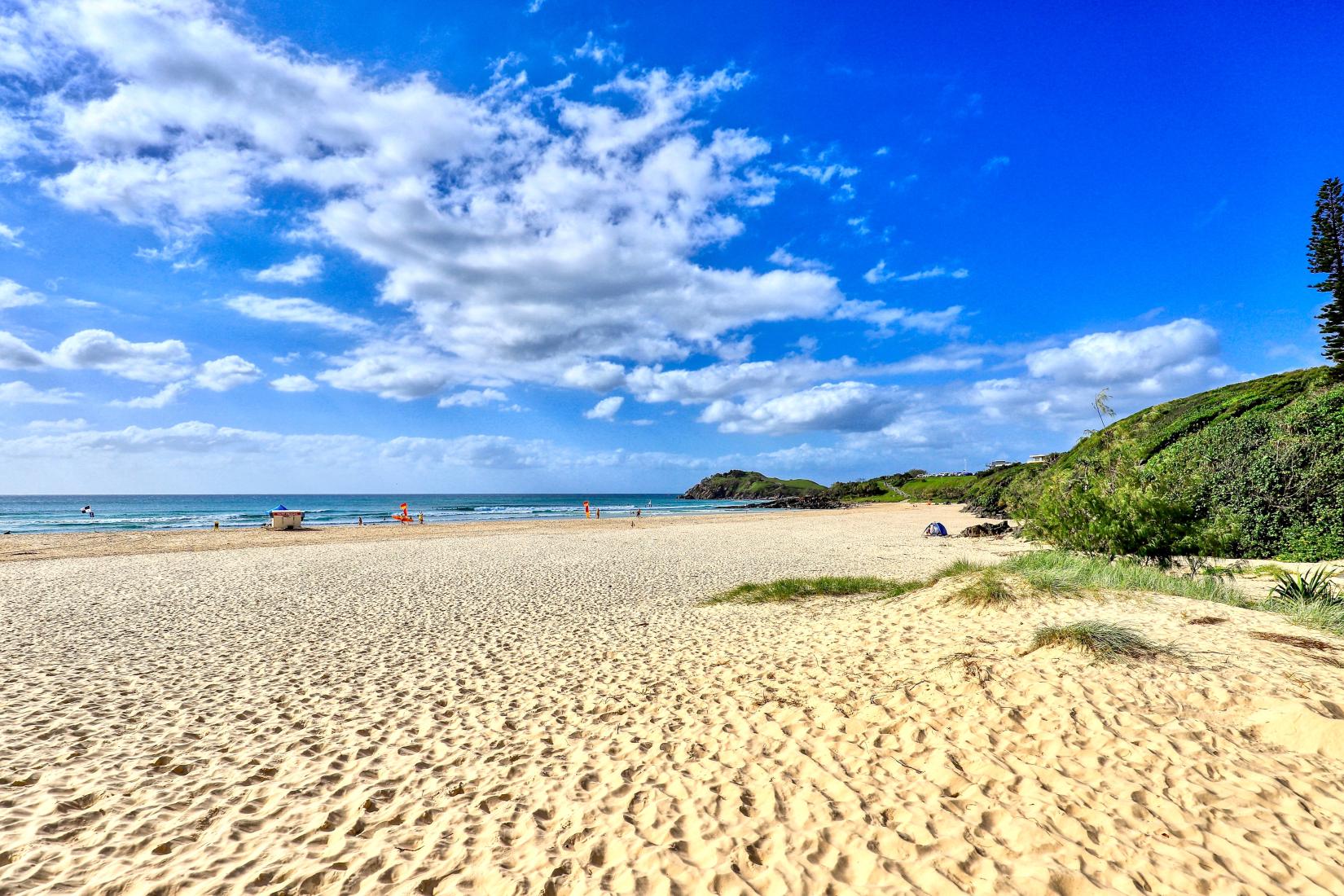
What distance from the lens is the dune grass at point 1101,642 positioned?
7.25 metres

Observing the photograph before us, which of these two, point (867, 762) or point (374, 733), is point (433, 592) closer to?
point (374, 733)

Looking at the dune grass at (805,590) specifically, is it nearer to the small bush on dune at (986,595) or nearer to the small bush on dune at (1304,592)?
the small bush on dune at (986,595)

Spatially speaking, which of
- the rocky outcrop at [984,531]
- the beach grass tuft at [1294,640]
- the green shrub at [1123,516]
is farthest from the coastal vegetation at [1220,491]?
the rocky outcrop at [984,531]

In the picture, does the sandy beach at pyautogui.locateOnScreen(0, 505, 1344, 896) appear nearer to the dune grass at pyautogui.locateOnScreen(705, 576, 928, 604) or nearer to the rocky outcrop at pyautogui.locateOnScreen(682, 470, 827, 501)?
the dune grass at pyautogui.locateOnScreen(705, 576, 928, 604)

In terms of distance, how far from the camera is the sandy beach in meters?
4.38

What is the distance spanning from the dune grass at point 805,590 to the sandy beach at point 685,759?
7.63ft

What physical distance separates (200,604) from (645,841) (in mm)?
14836

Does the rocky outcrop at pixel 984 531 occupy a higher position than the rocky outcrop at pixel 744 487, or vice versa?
the rocky outcrop at pixel 744 487

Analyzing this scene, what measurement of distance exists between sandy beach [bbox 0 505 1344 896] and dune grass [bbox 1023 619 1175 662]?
0.83ft

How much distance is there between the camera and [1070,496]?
15.0 metres

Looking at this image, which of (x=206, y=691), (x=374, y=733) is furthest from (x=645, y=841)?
(x=206, y=691)

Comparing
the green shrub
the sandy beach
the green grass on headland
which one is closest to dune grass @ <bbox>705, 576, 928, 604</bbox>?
the green grass on headland

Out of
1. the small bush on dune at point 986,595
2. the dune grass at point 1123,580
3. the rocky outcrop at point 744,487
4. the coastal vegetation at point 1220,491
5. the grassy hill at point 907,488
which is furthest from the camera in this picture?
the rocky outcrop at point 744,487

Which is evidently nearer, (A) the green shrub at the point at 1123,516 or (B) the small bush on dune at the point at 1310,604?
(B) the small bush on dune at the point at 1310,604
